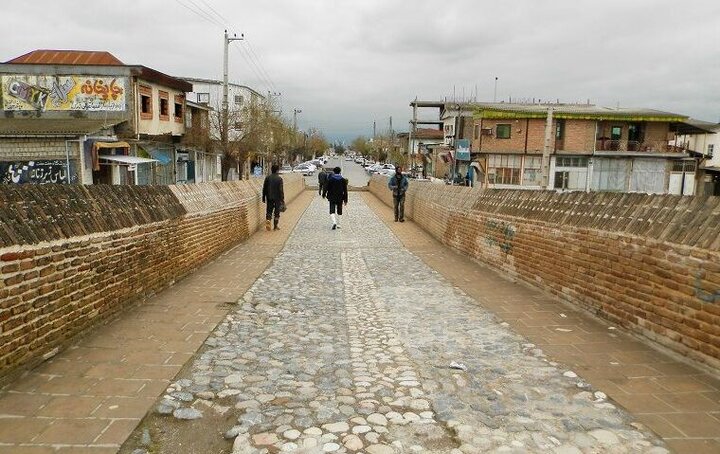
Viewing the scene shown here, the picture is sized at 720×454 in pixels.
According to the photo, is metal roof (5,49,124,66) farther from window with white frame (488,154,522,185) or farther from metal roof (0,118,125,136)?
window with white frame (488,154,522,185)

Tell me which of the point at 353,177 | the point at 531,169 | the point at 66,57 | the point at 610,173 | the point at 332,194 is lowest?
the point at 353,177

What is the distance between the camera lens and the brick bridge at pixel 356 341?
3082 millimetres

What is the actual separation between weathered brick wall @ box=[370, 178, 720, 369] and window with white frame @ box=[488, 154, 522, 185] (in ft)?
121

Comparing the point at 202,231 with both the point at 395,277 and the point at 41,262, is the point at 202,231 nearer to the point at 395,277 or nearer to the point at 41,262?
the point at 395,277

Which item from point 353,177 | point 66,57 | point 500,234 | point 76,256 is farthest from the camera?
point 353,177

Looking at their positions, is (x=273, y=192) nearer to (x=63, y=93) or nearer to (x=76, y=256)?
(x=76, y=256)

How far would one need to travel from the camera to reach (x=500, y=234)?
330 inches

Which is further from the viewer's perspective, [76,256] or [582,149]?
[582,149]

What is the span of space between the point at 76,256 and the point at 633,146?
48.0 meters

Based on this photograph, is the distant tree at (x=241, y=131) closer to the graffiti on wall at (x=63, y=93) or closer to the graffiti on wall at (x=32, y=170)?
the graffiti on wall at (x=63, y=93)

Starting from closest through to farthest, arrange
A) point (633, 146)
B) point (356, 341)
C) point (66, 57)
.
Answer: point (356, 341), point (66, 57), point (633, 146)

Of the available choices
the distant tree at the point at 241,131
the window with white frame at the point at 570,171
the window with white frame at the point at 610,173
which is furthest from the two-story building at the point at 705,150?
the distant tree at the point at 241,131

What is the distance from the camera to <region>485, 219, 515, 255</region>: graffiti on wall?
7.98 metres

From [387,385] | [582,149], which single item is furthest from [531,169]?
[387,385]
